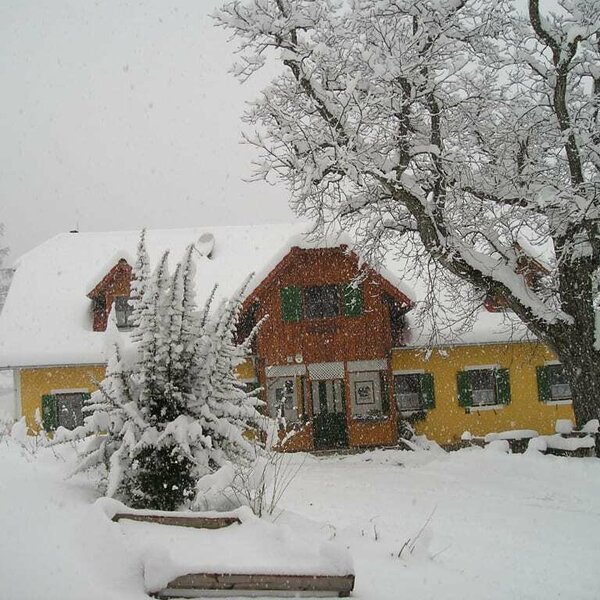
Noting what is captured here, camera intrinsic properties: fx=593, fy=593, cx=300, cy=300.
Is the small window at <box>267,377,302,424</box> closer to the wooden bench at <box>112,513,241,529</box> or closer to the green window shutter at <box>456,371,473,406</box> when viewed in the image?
the green window shutter at <box>456,371,473,406</box>

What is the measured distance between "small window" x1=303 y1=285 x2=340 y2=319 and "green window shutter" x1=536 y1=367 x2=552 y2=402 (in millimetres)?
6344

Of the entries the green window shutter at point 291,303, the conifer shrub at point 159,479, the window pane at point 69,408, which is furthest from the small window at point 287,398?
the conifer shrub at point 159,479

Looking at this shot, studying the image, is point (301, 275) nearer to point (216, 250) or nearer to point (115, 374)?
point (216, 250)

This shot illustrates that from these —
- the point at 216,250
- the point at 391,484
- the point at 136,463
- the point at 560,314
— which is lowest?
the point at 391,484

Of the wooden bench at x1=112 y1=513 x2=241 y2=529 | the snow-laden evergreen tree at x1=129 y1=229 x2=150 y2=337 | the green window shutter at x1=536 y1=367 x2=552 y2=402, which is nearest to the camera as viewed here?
the wooden bench at x1=112 y1=513 x2=241 y2=529

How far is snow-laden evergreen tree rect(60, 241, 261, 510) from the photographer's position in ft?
16.9

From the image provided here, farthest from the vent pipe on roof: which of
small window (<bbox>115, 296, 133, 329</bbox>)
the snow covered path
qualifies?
the snow covered path

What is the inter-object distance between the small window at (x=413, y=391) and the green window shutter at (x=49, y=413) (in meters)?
9.67

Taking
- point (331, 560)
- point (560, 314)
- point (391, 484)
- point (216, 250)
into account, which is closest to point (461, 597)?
point (331, 560)

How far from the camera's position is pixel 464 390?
1736cm

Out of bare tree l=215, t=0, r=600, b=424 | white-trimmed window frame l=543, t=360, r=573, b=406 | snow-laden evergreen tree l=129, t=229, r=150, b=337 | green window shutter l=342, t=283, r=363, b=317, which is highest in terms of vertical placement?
bare tree l=215, t=0, r=600, b=424

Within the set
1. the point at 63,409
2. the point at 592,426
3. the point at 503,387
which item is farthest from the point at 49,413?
the point at 592,426

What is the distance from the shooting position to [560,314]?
10.1 m

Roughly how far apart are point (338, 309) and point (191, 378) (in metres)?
11.8
